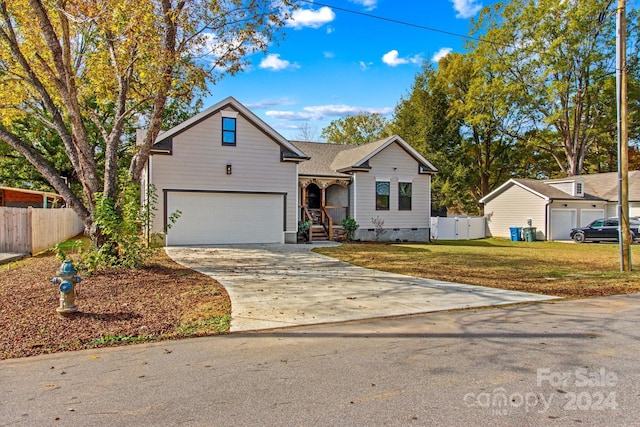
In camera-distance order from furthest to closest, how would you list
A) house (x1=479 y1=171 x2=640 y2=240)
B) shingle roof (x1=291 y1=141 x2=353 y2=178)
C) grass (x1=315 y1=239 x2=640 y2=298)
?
1. house (x1=479 y1=171 x2=640 y2=240)
2. shingle roof (x1=291 y1=141 x2=353 y2=178)
3. grass (x1=315 y1=239 x2=640 y2=298)

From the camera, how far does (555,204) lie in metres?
27.1

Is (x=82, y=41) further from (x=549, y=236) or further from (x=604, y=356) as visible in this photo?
(x=549, y=236)

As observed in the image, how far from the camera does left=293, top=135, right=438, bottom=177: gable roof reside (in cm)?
2077

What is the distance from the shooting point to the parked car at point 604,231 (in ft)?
78.1

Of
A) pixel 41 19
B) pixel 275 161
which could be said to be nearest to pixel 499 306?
pixel 41 19

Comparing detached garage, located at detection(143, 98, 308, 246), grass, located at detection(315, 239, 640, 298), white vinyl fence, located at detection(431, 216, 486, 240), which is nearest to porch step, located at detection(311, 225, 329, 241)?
detached garage, located at detection(143, 98, 308, 246)

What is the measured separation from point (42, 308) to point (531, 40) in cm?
3718

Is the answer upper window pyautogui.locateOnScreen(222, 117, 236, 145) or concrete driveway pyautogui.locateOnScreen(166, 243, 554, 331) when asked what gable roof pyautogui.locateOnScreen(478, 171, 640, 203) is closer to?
upper window pyautogui.locateOnScreen(222, 117, 236, 145)

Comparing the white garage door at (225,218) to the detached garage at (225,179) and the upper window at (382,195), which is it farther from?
the upper window at (382,195)

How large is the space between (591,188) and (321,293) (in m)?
29.4

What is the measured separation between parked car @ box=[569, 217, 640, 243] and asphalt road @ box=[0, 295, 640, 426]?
21656 millimetres


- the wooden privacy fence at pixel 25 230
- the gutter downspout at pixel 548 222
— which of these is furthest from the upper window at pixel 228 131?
the gutter downspout at pixel 548 222

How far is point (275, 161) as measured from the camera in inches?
719

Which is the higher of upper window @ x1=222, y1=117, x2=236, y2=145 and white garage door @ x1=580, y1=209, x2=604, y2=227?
upper window @ x1=222, y1=117, x2=236, y2=145
